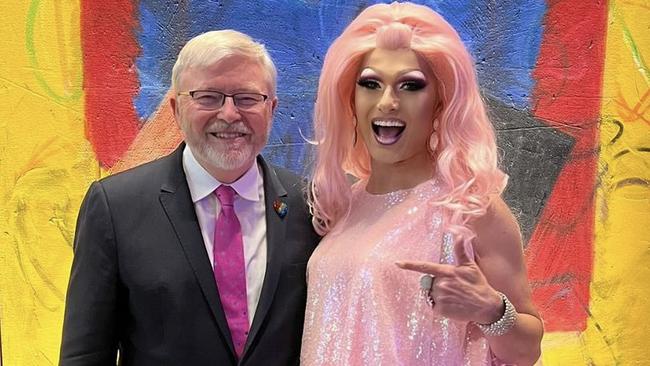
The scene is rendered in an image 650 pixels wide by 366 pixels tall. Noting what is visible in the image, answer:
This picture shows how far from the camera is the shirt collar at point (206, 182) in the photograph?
1636 mm

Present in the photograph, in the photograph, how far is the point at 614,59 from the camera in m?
2.61

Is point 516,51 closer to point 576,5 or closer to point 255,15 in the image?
point 576,5

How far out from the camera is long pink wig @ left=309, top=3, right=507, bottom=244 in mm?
1482

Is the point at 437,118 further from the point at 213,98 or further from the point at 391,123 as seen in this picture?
the point at 213,98

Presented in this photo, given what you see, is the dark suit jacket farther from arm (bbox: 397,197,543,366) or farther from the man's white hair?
→ arm (bbox: 397,197,543,366)

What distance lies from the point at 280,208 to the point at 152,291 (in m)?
0.36

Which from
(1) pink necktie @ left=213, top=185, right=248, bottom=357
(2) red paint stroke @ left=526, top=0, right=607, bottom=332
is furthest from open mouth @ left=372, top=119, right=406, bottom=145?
(2) red paint stroke @ left=526, top=0, right=607, bottom=332

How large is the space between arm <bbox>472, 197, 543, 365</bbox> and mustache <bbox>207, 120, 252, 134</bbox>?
0.57m

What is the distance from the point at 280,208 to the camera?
1.69 metres

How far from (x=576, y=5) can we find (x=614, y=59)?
0.25 meters

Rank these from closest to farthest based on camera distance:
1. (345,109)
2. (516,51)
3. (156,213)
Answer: (156,213) < (345,109) < (516,51)

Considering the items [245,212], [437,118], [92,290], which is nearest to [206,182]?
[245,212]

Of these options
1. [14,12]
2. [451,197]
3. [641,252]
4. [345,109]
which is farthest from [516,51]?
[14,12]

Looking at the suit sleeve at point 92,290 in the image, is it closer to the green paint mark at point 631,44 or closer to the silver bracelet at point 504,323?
the silver bracelet at point 504,323
